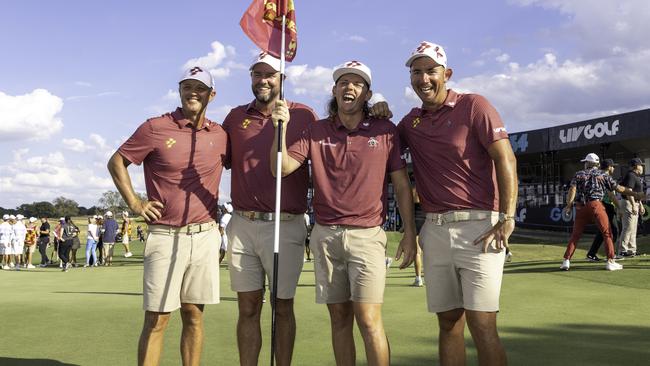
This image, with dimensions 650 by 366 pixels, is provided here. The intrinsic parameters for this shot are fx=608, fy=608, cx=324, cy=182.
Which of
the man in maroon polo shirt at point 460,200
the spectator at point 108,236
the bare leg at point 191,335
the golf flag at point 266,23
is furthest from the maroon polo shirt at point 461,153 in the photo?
the spectator at point 108,236

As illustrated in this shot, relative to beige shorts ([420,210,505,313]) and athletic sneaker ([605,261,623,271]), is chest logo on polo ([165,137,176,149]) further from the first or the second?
athletic sneaker ([605,261,623,271])

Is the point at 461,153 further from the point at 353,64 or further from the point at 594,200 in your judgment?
the point at 594,200

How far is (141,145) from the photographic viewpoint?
16.0 feet

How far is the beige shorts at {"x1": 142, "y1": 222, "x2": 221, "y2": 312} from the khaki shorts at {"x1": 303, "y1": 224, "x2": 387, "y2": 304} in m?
0.99

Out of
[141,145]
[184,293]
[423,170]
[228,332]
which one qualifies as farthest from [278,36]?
[228,332]

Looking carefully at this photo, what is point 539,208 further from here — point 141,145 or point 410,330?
point 141,145

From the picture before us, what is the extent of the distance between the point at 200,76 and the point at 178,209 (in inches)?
43.3

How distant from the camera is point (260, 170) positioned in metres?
4.94

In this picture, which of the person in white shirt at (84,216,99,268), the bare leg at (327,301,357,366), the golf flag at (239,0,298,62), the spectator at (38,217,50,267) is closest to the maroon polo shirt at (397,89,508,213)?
the bare leg at (327,301,357,366)

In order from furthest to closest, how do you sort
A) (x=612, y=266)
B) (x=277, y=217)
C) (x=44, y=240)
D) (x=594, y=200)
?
(x=44, y=240) < (x=612, y=266) < (x=594, y=200) < (x=277, y=217)

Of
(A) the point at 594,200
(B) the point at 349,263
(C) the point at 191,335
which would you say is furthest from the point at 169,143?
(A) the point at 594,200

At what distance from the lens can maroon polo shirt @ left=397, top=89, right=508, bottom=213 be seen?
13.7 feet

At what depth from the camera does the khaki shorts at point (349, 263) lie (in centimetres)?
432

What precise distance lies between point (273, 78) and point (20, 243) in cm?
2239
